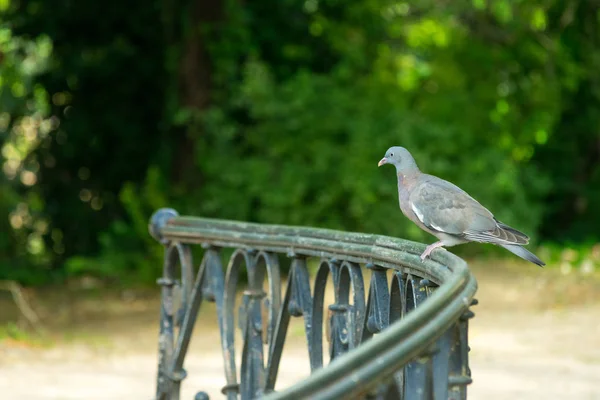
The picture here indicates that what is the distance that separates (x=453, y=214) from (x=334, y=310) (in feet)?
2.30

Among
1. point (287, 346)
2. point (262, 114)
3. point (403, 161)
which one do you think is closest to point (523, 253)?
point (403, 161)

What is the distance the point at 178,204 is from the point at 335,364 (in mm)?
10086

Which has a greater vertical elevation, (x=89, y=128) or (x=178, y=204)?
(x=89, y=128)

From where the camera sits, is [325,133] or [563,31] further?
[325,133]

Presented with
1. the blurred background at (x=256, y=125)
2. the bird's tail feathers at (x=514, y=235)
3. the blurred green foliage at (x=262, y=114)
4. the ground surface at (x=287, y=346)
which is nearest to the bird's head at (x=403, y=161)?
the bird's tail feathers at (x=514, y=235)

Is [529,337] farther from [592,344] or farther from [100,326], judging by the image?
[100,326]

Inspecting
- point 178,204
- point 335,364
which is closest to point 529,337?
point 178,204

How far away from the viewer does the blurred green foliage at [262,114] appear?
1140 centimetres

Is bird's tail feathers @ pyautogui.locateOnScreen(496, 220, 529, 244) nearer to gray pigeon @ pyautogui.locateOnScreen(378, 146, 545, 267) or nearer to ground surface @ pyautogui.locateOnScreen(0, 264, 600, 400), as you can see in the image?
gray pigeon @ pyautogui.locateOnScreen(378, 146, 545, 267)

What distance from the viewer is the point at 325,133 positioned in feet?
37.8

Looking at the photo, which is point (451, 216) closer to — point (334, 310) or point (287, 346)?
point (334, 310)

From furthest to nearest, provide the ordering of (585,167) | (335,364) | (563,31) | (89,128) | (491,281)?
(585,167) < (89,128) < (491,281) < (563,31) < (335,364)

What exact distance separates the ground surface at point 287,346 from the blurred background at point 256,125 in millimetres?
100

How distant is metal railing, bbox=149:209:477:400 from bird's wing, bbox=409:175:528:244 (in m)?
0.43
